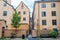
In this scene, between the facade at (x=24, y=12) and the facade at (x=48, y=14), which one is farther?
the facade at (x=24, y=12)

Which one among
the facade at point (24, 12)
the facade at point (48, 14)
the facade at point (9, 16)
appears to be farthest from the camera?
the facade at point (24, 12)

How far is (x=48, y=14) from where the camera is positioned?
1702 inches

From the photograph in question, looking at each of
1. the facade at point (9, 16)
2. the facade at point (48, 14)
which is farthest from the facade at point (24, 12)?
the facade at point (48, 14)

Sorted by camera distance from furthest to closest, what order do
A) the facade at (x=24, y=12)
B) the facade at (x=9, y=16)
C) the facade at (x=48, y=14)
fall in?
the facade at (x=24, y=12)
the facade at (x=48, y=14)
the facade at (x=9, y=16)

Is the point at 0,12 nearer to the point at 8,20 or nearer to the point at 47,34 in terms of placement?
the point at 8,20

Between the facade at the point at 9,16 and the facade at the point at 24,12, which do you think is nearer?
the facade at the point at 9,16

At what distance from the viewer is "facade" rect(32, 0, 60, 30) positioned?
140 ft

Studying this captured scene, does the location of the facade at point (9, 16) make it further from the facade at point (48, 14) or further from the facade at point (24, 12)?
the facade at point (48, 14)

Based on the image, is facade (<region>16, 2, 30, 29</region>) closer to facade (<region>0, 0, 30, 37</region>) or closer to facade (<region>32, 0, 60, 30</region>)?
facade (<region>0, 0, 30, 37</region>)

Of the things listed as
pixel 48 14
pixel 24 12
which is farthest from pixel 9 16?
pixel 48 14

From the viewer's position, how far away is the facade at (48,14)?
42.6 m

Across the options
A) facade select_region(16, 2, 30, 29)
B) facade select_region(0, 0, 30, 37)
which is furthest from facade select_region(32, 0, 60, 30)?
facade select_region(16, 2, 30, 29)

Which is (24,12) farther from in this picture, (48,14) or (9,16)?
(48,14)

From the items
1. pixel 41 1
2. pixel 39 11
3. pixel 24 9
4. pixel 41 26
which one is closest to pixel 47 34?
pixel 41 26
